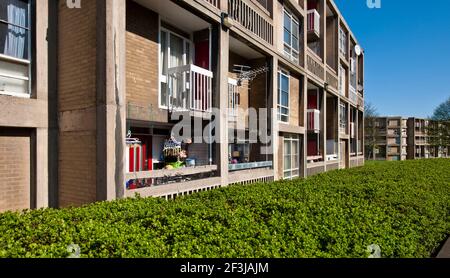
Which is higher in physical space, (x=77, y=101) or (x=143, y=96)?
(x=143, y=96)

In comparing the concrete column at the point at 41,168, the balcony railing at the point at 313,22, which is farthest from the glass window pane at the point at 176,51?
the balcony railing at the point at 313,22

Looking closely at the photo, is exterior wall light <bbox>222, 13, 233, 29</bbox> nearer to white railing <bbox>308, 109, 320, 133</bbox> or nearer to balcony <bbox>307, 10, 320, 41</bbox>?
white railing <bbox>308, 109, 320, 133</bbox>

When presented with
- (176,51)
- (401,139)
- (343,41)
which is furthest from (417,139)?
(176,51)

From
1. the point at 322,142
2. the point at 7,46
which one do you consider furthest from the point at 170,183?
the point at 322,142

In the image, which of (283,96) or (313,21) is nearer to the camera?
(283,96)

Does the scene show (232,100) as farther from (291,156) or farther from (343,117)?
(343,117)

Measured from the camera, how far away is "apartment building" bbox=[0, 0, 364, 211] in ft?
20.7

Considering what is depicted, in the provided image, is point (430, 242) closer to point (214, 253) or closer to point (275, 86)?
point (214, 253)

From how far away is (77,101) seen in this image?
672 centimetres

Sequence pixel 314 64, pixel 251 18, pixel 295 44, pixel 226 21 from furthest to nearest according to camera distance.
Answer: pixel 314 64
pixel 295 44
pixel 251 18
pixel 226 21

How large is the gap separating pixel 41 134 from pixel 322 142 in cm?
1714

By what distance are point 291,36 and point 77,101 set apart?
1259cm

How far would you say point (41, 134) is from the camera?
6.64 meters

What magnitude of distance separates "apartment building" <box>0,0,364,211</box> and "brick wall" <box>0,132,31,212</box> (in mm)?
21
